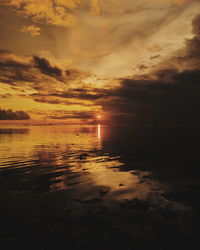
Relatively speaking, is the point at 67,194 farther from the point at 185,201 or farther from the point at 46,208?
the point at 185,201

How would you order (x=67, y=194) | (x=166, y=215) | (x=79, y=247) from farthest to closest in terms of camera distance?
(x=67, y=194) < (x=166, y=215) < (x=79, y=247)

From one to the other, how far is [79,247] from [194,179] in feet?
50.2

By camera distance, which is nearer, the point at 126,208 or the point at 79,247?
the point at 79,247

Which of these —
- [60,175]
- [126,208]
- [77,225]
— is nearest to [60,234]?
[77,225]

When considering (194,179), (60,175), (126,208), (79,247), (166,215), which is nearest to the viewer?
(79,247)

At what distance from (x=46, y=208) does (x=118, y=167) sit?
13216 mm

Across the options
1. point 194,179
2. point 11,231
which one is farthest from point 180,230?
point 194,179

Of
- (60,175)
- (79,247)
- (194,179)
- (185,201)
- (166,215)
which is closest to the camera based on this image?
(79,247)

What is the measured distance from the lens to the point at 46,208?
1206cm

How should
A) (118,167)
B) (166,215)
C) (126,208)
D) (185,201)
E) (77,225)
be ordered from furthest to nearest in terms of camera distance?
(118,167)
(185,201)
(126,208)
(166,215)
(77,225)

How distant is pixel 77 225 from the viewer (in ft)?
32.5

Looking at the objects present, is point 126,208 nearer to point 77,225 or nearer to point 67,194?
point 77,225

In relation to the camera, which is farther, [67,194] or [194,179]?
[194,179]

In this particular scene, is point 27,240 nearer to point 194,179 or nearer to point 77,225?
point 77,225
